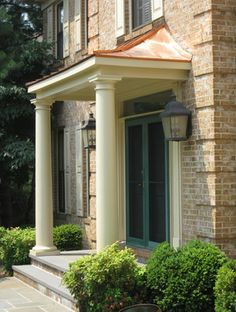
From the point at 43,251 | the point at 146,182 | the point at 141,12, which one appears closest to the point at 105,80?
the point at 146,182

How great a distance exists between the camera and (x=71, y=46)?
44.8 ft

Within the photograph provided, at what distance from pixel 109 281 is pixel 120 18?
198 inches

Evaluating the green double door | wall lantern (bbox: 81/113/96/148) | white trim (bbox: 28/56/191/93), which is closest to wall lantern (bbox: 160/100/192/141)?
white trim (bbox: 28/56/191/93)

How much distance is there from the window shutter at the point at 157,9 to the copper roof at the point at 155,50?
11.4 inches

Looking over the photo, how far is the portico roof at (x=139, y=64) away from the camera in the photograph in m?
7.77

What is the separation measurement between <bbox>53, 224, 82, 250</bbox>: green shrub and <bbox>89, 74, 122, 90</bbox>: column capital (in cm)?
457

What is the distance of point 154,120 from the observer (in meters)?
9.41

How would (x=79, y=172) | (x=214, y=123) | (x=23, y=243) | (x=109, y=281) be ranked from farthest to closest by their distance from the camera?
1. (x=79, y=172)
2. (x=23, y=243)
3. (x=214, y=123)
4. (x=109, y=281)

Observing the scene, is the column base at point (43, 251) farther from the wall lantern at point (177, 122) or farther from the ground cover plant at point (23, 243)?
the wall lantern at point (177, 122)

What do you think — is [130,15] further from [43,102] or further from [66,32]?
[66,32]

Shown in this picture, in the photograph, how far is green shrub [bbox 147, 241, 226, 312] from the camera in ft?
20.5

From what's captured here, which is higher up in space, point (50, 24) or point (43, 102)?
point (50, 24)

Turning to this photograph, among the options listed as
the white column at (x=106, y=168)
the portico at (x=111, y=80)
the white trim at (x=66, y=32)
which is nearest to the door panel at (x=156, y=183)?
the portico at (x=111, y=80)

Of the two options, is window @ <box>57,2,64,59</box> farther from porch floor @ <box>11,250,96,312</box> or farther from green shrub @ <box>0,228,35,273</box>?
porch floor @ <box>11,250,96,312</box>
